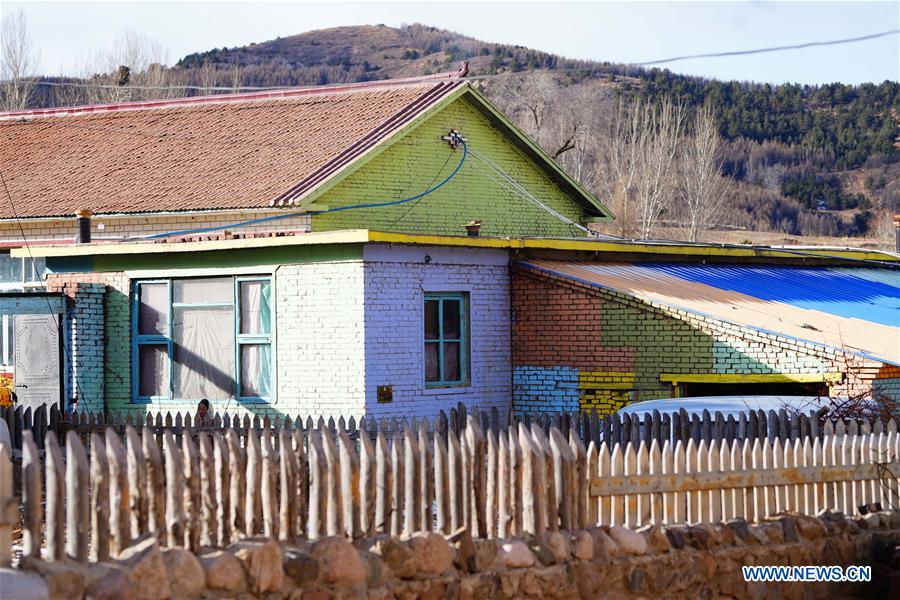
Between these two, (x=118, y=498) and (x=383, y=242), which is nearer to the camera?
(x=118, y=498)

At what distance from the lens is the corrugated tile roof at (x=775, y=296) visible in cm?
1769

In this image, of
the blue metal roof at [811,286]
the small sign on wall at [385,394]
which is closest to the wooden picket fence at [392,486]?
the small sign on wall at [385,394]

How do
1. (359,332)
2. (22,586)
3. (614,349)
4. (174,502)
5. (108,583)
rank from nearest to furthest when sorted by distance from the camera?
1. (22,586)
2. (108,583)
3. (174,502)
4. (359,332)
5. (614,349)

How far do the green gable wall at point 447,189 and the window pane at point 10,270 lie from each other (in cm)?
592

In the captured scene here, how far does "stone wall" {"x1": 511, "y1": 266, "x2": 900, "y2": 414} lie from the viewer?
17.4 meters

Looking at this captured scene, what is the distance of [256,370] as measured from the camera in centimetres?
1833

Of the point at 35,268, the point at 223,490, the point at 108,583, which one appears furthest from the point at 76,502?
the point at 35,268

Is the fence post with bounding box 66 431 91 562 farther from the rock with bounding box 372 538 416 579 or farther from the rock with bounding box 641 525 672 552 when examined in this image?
the rock with bounding box 641 525 672 552

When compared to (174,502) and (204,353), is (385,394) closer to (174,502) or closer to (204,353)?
(204,353)

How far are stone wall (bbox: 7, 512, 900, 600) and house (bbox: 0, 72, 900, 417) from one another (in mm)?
6271

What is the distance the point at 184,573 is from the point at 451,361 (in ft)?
40.9

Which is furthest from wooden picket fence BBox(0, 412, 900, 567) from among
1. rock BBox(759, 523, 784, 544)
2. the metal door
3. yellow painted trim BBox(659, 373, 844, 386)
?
the metal door

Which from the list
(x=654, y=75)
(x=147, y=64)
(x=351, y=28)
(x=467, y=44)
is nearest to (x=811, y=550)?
(x=147, y=64)

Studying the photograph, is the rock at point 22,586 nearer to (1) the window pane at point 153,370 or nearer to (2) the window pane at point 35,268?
(1) the window pane at point 153,370
